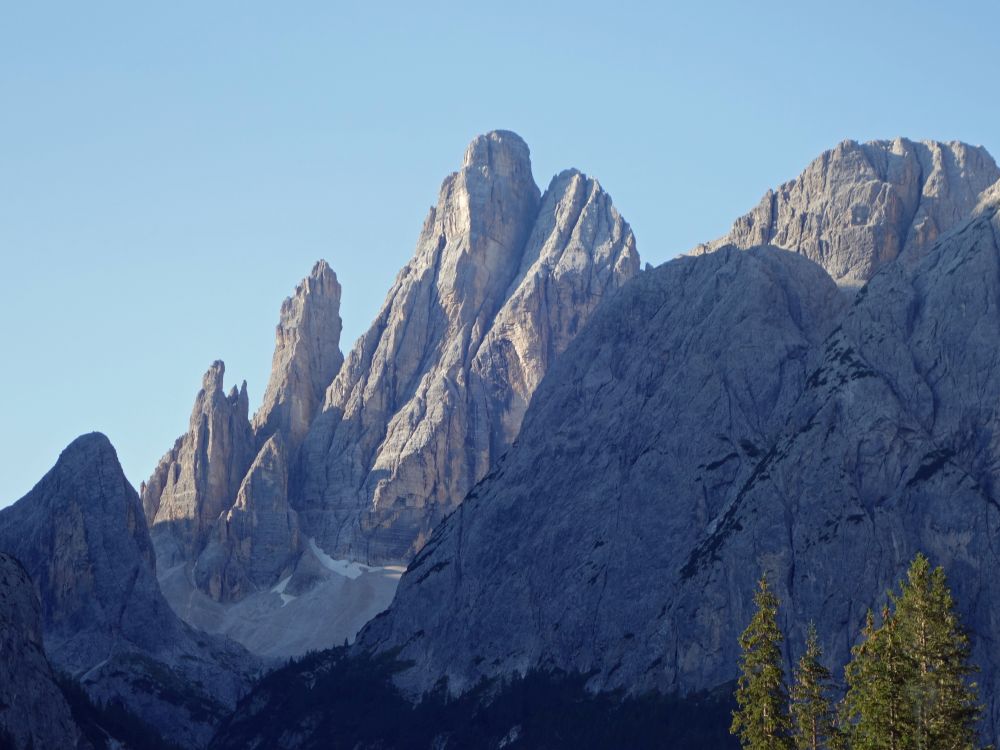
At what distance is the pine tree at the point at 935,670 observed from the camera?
82312mm

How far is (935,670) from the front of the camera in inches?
3327

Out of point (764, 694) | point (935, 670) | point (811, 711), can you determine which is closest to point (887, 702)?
point (935, 670)

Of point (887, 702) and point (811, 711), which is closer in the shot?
point (887, 702)

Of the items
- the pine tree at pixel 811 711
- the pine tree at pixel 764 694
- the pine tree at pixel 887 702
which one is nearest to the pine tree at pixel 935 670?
the pine tree at pixel 887 702

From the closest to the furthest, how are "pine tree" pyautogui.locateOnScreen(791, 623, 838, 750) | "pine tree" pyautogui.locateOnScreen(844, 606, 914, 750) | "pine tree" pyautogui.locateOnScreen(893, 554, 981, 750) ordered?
"pine tree" pyautogui.locateOnScreen(893, 554, 981, 750) → "pine tree" pyautogui.locateOnScreen(844, 606, 914, 750) → "pine tree" pyautogui.locateOnScreen(791, 623, 838, 750)

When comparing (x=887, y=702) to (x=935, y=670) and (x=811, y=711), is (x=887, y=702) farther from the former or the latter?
(x=811, y=711)

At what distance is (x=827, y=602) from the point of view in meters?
195

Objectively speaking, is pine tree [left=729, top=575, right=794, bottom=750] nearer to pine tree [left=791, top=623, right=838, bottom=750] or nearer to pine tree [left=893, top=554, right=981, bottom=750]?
pine tree [left=791, top=623, right=838, bottom=750]

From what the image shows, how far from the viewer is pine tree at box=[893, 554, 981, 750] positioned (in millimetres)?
82312

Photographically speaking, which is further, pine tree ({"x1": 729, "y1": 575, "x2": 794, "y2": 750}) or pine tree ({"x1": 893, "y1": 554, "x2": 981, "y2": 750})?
pine tree ({"x1": 729, "y1": 575, "x2": 794, "y2": 750})

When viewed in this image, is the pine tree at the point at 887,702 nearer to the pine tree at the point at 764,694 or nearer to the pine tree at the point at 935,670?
the pine tree at the point at 935,670

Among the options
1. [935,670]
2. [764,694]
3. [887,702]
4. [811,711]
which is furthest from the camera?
[811,711]

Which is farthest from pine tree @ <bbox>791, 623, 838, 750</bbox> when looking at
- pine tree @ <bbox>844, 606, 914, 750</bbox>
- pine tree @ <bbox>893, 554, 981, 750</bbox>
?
pine tree @ <bbox>893, 554, 981, 750</bbox>

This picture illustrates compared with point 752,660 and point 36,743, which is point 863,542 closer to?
point 36,743
